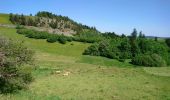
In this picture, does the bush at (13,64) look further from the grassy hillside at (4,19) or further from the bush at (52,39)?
the grassy hillside at (4,19)

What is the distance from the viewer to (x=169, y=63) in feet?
325

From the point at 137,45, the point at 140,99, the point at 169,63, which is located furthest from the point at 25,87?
the point at 137,45

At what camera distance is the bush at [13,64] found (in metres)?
28.9

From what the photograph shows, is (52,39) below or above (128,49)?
above

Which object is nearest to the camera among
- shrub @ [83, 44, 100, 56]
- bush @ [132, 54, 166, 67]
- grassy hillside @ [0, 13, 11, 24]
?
bush @ [132, 54, 166, 67]

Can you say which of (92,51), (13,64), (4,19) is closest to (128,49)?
(92,51)

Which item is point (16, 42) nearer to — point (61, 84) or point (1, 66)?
point (1, 66)

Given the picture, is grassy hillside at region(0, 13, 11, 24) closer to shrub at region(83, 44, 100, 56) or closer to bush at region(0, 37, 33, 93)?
shrub at region(83, 44, 100, 56)

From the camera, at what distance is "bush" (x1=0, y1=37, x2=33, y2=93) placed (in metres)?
28.9

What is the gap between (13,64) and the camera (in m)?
29.3

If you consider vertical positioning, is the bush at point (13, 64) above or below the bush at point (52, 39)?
below

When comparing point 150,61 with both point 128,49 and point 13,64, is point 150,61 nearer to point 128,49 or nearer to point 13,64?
point 128,49

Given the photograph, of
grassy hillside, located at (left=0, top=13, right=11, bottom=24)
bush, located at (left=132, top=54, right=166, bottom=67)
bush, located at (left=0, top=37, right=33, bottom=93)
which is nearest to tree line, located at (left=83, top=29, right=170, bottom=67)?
bush, located at (left=132, top=54, right=166, bottom=67)

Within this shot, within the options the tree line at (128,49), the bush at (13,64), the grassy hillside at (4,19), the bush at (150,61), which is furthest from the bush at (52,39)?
the bush at (13,64)
